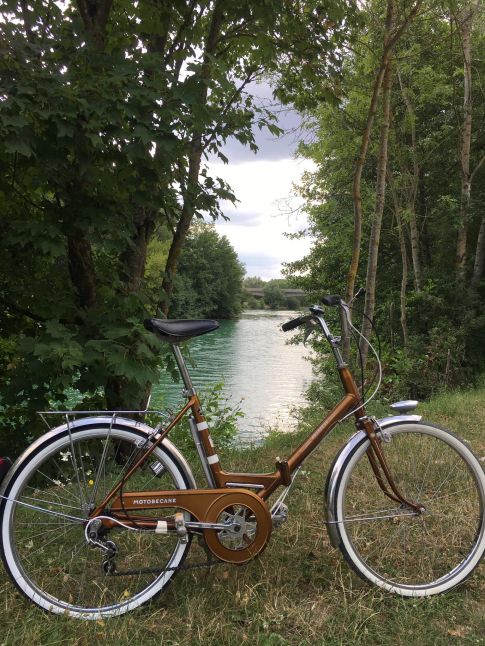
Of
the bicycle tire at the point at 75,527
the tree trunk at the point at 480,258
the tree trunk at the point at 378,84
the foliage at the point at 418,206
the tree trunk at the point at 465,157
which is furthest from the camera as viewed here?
the tree trunk at the point at 480,258

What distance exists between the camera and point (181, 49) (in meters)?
3.76

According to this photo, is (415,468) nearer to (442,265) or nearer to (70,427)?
(70,427)

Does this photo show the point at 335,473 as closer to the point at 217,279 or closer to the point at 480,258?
the point at 480,258

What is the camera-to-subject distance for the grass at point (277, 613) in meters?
1.79

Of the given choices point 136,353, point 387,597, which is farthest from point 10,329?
point 387,597

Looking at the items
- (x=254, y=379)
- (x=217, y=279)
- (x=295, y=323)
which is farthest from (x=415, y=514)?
(x=217, y=279)

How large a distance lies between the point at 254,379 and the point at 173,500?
48.3ft

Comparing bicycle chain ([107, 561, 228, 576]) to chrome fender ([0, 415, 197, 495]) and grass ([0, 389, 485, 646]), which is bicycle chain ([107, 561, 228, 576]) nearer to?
grass ([0, 389, 485, 646])

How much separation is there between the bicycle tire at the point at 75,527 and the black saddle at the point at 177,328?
38 centimetres

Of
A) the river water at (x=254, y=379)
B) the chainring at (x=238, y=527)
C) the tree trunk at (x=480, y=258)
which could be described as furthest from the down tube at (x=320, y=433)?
the tree trunk at (x=480, y=258)

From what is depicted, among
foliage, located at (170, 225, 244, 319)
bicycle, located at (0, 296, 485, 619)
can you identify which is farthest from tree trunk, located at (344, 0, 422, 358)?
foliage, located at (170, 225, 244, 319)

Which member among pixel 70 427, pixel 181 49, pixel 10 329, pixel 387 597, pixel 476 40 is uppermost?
pixel 476 40

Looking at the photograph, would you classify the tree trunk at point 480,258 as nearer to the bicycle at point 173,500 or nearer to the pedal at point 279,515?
the bicycle at point 173,500

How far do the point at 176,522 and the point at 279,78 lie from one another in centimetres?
438
